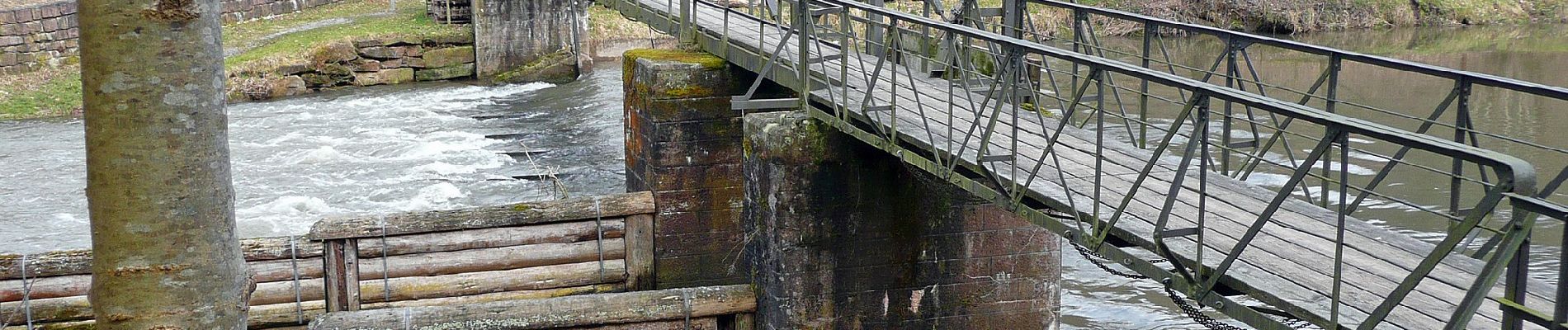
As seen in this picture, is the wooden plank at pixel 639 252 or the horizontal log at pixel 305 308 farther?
the wooden plank at pixel 639 252

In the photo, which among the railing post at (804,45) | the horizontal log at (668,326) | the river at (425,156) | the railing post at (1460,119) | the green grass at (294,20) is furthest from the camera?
the green grass at (294,20)

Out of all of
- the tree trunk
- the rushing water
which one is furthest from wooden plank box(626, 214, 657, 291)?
the tree trunk

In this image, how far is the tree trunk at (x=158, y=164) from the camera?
3.15 m

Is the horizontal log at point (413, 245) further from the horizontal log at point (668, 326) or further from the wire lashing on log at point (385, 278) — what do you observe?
the horizontal log at point (668, 326)

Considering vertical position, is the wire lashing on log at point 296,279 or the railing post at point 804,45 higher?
the railing post at point 804,45

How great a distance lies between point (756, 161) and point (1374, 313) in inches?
176

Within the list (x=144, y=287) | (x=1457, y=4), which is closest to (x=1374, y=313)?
(x=144, y=287)

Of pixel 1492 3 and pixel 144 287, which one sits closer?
pixel 144 287

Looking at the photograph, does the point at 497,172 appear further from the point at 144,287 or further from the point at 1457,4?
the point at 1457,4

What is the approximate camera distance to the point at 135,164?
3217 mm

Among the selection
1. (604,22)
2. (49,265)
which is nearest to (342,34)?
(604,22)

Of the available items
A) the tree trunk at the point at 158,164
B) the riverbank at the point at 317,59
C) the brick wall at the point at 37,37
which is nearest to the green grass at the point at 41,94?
the riverbank at the point at 317,59

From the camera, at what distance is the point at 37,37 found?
20.5 meters

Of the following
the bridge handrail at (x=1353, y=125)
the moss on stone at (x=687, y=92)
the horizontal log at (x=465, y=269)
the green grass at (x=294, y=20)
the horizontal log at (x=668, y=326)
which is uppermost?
the bridge handrail at (x=1353, y=125)
